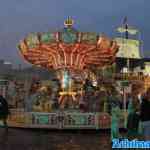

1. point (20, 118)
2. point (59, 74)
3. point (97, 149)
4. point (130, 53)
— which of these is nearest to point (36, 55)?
point (59, 74)

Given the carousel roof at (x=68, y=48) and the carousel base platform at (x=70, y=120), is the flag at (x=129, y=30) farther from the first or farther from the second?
the carousel base platform at (x=70, y=120)

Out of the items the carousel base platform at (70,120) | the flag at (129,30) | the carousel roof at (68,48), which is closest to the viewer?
the carousel base platform at (70,120)

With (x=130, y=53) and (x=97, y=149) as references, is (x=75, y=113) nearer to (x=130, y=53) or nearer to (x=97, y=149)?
(x=97, y=149)

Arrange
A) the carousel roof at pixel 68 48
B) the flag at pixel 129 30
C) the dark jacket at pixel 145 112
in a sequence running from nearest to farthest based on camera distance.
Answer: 1. the dark jacket at pixel 145 112
2. the carousel roof at pixel 68 48
3. the flag at pixel 129 30

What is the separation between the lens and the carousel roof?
2870cm

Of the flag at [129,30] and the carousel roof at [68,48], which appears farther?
the flag at [129,30]

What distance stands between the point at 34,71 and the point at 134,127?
48.8m

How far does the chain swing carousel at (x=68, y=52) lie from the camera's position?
28.7 meters

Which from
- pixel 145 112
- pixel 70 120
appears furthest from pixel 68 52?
pixel 145 112

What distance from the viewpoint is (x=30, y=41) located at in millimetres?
29516

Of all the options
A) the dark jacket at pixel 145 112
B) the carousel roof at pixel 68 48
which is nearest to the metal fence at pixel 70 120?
the carousel roof at pixel 68 48

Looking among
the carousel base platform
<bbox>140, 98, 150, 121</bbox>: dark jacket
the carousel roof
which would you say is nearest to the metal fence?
the carousel base platform

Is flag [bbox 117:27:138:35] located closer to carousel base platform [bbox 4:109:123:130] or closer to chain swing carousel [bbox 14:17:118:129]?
chain swing carousel [bbox 14:17:118:129]

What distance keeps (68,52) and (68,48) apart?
482mm
